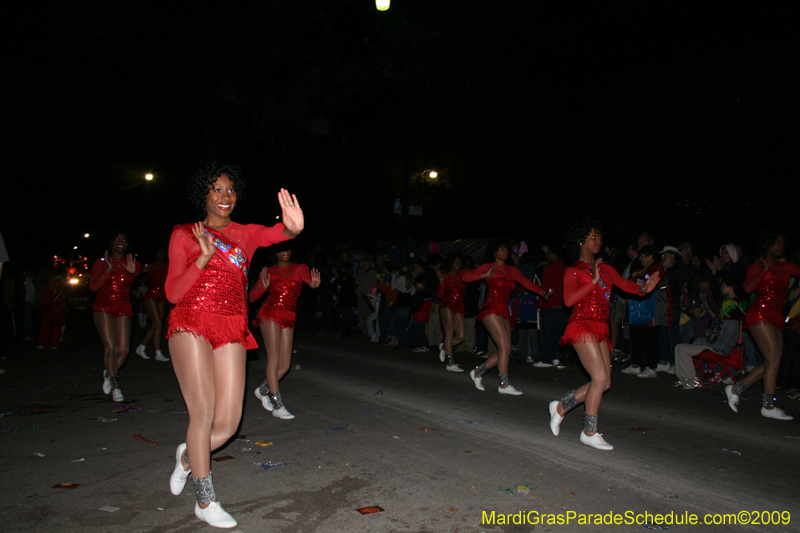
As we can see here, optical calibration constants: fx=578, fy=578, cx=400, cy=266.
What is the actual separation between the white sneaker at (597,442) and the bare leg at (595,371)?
0.12 ft

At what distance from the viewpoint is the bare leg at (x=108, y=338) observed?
283 inches

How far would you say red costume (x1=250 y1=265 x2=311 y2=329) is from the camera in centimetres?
641

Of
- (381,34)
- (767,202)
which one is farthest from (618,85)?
(381,34)

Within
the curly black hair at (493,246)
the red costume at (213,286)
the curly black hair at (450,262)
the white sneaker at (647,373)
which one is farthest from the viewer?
the curly black hair at (450,262)

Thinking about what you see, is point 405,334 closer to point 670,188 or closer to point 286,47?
point 670,188

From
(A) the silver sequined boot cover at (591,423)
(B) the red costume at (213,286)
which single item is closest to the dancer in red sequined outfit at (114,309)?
(B) the red costume at (213,286)

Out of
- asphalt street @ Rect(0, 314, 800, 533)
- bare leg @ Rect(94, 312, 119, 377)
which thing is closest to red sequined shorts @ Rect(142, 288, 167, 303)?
asphalt street @ Rect(0, 314, 800, 533)

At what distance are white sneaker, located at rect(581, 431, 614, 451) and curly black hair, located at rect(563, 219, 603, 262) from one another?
5.57 feet

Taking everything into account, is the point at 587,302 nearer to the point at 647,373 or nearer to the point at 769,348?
the point at 769,348

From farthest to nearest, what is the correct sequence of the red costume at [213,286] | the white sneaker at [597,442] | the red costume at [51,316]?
the red costume at [51,316] < the white sneaker at [597,442] < the red costume at [213,286]

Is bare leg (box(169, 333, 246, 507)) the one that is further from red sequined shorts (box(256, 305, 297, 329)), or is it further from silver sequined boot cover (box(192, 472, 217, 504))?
red sequined shorts (box(256, 305, 297, 329))

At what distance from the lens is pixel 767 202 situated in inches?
535

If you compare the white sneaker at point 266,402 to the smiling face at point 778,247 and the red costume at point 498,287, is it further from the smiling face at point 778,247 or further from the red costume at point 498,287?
the smiling face at point 778,247

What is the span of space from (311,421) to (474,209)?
1843 centimetres
